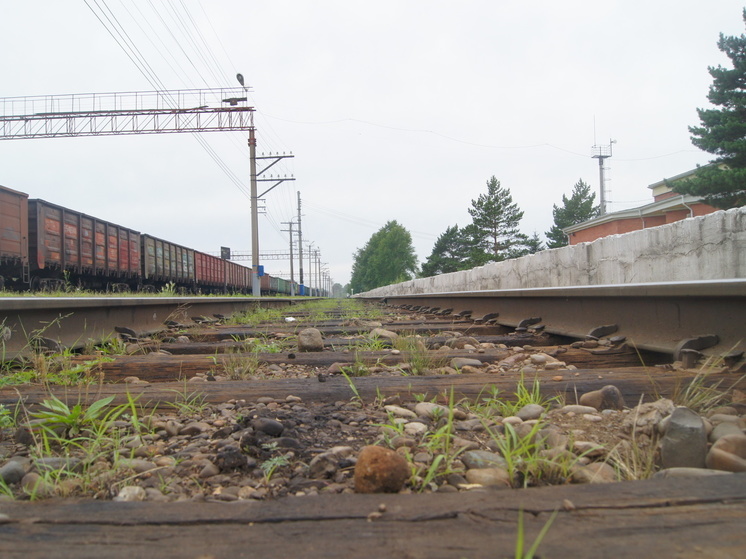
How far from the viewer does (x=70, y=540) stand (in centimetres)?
103

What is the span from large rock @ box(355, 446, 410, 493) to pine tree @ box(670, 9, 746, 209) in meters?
27.0

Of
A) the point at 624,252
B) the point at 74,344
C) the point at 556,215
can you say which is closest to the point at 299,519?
the point at 74,344

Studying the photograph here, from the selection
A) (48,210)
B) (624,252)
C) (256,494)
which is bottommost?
(256,494)

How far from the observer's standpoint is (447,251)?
279 ft

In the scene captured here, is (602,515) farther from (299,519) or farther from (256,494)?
(256,494)

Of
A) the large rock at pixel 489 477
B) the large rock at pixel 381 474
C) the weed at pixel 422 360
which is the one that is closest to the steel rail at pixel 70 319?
the weed at pixel 422 360

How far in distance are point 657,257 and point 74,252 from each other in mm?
17451

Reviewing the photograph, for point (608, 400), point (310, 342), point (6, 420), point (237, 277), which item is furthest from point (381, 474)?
point (237, 277)

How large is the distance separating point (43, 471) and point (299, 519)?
864mm

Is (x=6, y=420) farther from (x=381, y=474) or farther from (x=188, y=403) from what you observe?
(x=381, y=474)

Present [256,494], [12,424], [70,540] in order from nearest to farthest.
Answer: [70,540] → [256,494] → [12,424]

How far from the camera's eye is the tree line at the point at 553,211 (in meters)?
24.0

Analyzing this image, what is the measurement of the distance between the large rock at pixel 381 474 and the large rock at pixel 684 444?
71 centimetres

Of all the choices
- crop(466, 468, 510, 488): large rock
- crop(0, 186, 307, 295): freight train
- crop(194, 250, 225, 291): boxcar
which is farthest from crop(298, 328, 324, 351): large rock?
crop(194, 250, 225, 291): boxcar
